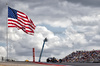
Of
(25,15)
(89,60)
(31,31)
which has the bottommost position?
(89,60)

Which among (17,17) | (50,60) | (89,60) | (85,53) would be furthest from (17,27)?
(85,53)

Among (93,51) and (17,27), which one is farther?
(93,51)

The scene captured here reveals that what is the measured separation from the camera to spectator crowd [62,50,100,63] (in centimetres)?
5984

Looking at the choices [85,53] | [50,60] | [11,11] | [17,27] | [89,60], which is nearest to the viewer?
[17,27]

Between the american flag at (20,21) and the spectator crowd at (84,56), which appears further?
the spectator crowd at (84,56)

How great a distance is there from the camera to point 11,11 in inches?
1442

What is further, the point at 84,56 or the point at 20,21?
the point at 84,56

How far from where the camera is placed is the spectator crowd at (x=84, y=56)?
59.8 m

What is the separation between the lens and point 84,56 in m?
62.0

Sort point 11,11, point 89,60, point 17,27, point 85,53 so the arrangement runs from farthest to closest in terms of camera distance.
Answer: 1. point 85,53
2. point 89,60
3. point 11,11
4. point 17,27

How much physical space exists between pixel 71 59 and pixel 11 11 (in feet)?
99.6

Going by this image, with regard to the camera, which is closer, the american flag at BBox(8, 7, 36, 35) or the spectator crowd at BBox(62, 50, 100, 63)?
the american flag at BBox(8, 7, 36, 35)

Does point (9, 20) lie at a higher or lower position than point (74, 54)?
higher

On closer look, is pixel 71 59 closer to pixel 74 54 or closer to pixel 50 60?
pixel 74 54
